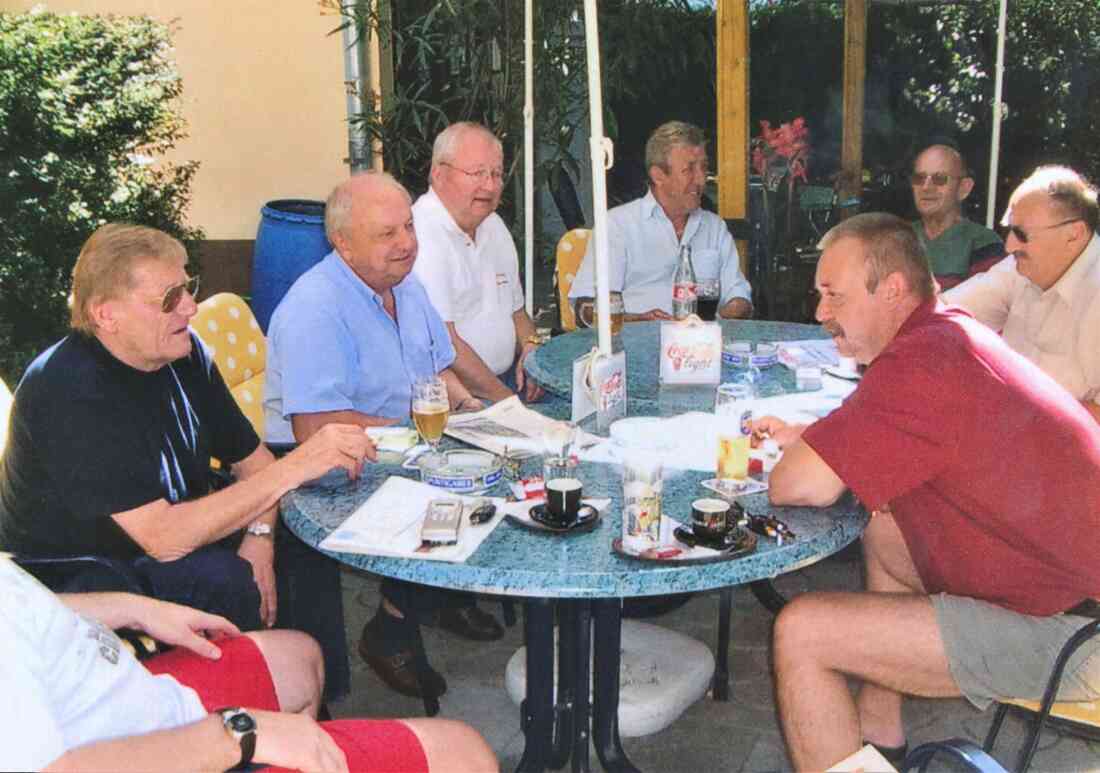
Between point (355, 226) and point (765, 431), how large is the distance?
1.26 metres

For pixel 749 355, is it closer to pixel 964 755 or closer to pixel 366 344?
pixel 366 344

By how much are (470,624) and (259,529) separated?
109 centimetres

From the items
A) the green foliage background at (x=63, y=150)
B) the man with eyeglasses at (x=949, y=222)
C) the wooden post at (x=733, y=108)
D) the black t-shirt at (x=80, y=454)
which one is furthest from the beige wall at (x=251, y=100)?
the black t-shirt at (x=80, y=454)

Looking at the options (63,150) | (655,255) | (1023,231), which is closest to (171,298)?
(1023,231)

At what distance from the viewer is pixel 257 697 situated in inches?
84.8

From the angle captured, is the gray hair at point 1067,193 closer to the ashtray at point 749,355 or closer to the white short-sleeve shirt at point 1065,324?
the white short-sleeve shirt at point 1065,324

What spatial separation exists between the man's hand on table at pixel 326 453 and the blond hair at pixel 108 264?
20.6 inches

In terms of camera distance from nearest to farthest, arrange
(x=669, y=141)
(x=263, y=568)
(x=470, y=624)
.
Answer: (x=263, y=568) < (x=470, y=624) < (x=669, y=141)

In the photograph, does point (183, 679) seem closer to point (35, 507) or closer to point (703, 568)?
point (35, 507)

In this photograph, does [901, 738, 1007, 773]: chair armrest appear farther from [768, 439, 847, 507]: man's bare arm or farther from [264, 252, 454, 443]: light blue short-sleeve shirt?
[264, 252, 454, 443]: light blue short-sleeve shirt

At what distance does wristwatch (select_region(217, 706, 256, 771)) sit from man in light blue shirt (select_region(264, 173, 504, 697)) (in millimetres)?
1193

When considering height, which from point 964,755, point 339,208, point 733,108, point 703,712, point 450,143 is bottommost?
point 703,712

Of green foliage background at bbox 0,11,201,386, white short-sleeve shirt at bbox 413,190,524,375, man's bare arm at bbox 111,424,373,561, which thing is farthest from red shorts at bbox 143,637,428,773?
green foliage background at bbox 0,11,201,386

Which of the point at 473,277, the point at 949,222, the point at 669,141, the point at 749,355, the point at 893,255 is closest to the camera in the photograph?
the point at 893,255
